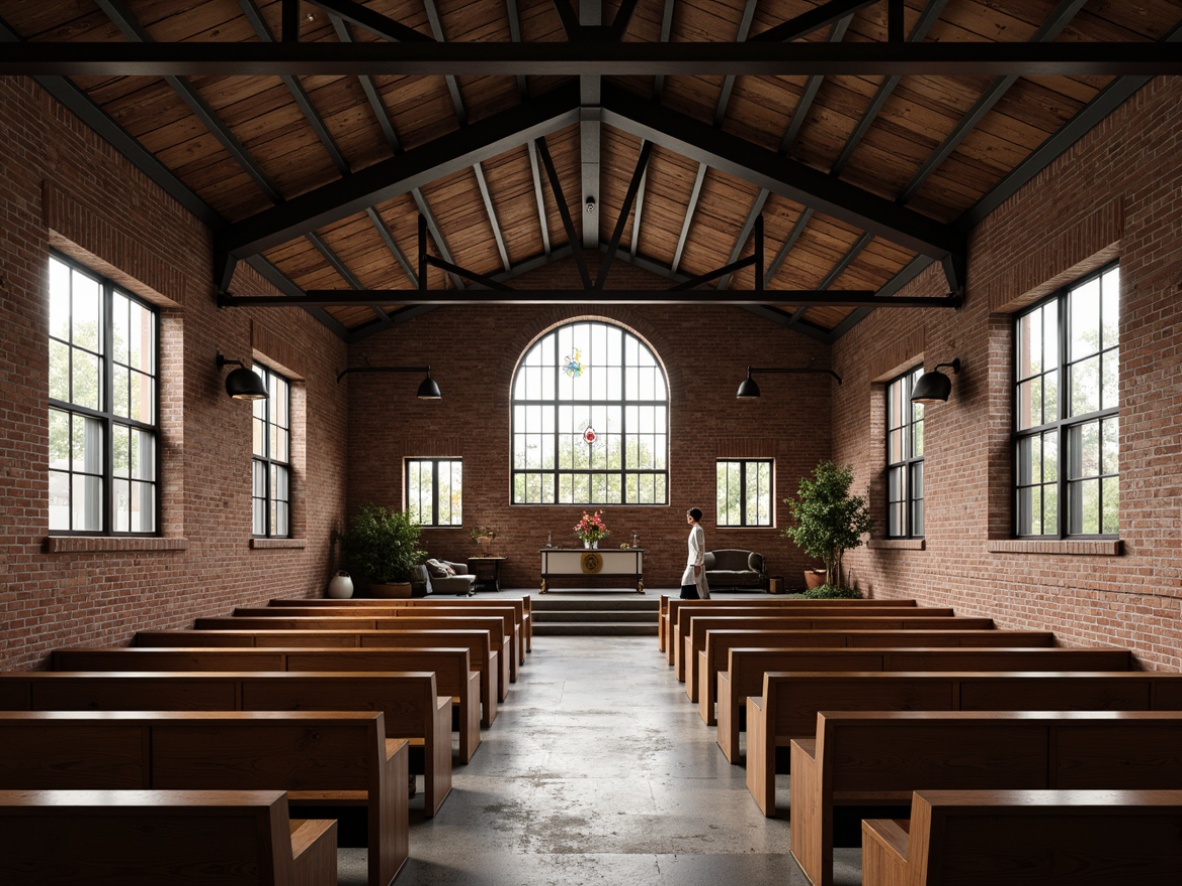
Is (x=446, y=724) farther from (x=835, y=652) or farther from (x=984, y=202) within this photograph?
(x=984, y=202)

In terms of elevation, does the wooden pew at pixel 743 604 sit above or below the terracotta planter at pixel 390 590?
above

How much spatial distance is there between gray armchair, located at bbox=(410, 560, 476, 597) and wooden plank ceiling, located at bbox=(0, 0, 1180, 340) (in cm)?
414

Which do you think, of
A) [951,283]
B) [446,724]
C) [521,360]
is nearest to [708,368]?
[521,360]

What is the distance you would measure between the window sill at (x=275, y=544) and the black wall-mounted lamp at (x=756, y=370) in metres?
6.22

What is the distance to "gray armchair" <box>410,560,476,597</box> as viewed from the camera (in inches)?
571

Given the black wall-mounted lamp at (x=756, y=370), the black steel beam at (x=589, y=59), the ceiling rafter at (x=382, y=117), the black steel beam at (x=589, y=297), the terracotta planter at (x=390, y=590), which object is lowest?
the terracotta planter at (x=390, y=590)

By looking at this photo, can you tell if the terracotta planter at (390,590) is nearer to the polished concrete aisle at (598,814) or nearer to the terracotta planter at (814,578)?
the terracotta planter at (814,578)

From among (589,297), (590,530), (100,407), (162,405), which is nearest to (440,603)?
(162,405)

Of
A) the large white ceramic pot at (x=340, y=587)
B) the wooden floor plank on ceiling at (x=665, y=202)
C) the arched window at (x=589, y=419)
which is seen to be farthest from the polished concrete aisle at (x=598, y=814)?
the arched window at (x=589, y=419)

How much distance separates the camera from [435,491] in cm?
1628

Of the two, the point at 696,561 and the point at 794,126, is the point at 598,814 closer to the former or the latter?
the point at 794,126

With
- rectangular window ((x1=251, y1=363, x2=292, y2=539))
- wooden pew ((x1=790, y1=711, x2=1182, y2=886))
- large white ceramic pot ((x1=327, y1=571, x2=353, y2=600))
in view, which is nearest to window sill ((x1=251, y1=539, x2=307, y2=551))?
rectangular window ((x1=251, y1=363, x2=292, y2=539))

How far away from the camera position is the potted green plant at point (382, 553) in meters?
14.1

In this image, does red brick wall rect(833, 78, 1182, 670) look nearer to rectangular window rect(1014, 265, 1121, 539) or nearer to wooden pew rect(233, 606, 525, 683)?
rectangular window rect(1014, 265, 1121, 539)
